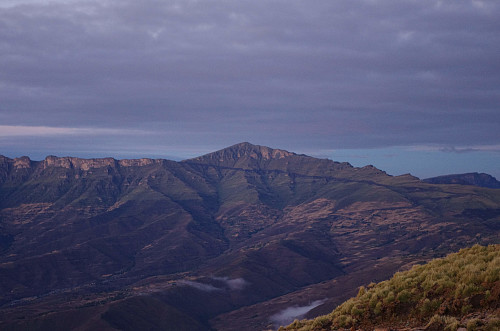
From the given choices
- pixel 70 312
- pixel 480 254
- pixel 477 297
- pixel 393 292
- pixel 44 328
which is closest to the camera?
pixel 477 297

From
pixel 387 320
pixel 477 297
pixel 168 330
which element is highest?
pixel 477 297

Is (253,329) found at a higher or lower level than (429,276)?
lower

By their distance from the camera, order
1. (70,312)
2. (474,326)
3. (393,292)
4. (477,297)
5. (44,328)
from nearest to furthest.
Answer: (474,326)
(477,297)
(393,292)
(44,328)
(70,312)

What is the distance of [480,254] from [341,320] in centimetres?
1207

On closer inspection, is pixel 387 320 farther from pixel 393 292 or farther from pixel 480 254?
pixel 480 254

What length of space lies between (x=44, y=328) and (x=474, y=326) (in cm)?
19335

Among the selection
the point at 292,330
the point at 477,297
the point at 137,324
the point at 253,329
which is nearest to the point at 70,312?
the point at 137,324

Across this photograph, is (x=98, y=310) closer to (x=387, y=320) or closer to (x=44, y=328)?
(x=44, y=328)

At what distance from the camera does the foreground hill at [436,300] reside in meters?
25.0

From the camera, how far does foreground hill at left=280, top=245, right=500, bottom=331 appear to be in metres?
25.0

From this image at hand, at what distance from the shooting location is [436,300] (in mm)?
27562

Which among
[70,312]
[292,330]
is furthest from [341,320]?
[70,312]

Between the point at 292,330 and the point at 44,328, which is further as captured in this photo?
the point at 44,328

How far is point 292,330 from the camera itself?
1329 inches
